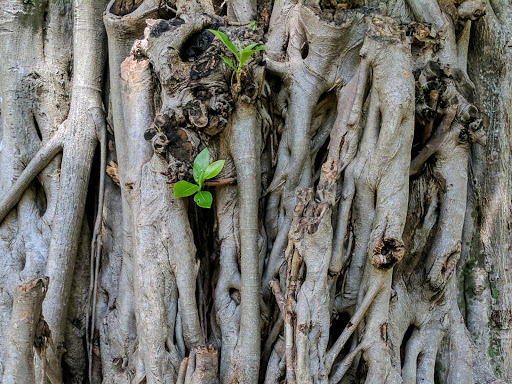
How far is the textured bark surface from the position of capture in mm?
2500

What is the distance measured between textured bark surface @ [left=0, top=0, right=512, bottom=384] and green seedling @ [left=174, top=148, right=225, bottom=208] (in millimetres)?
67

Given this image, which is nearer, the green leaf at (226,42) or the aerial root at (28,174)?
the green leaf at (226,42)

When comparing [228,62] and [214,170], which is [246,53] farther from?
[214,170]

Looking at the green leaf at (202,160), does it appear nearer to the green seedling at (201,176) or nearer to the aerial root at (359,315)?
the green seedling at (201,176)

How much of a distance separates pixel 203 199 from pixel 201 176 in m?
0.10

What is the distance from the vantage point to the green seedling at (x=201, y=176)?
8.04 feet

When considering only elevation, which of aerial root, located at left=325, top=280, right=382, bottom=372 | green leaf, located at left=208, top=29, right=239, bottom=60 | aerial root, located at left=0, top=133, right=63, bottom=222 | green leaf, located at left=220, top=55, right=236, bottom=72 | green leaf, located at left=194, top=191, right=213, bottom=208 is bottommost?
aerial root, located at left=325, top=280, right=382, bottom=372

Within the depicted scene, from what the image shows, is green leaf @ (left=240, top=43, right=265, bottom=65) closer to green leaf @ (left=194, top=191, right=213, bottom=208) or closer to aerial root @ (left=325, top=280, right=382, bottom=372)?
green leaf @ (left=194, top=191, right=213, bottom=208)

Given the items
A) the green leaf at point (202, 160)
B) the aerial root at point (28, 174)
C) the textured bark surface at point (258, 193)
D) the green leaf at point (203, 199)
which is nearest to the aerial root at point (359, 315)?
the textured bark surface at point (258, 193)

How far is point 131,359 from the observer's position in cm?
274

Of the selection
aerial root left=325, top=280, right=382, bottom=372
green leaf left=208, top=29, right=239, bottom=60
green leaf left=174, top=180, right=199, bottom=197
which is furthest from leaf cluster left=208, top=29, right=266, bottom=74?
aerial root left=325, top=280, right=382, bottom=372

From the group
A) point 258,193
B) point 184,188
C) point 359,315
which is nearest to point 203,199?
point 184,188

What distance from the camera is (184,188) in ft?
8.04

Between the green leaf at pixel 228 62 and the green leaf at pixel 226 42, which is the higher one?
the green leaf at pixel 226 42
